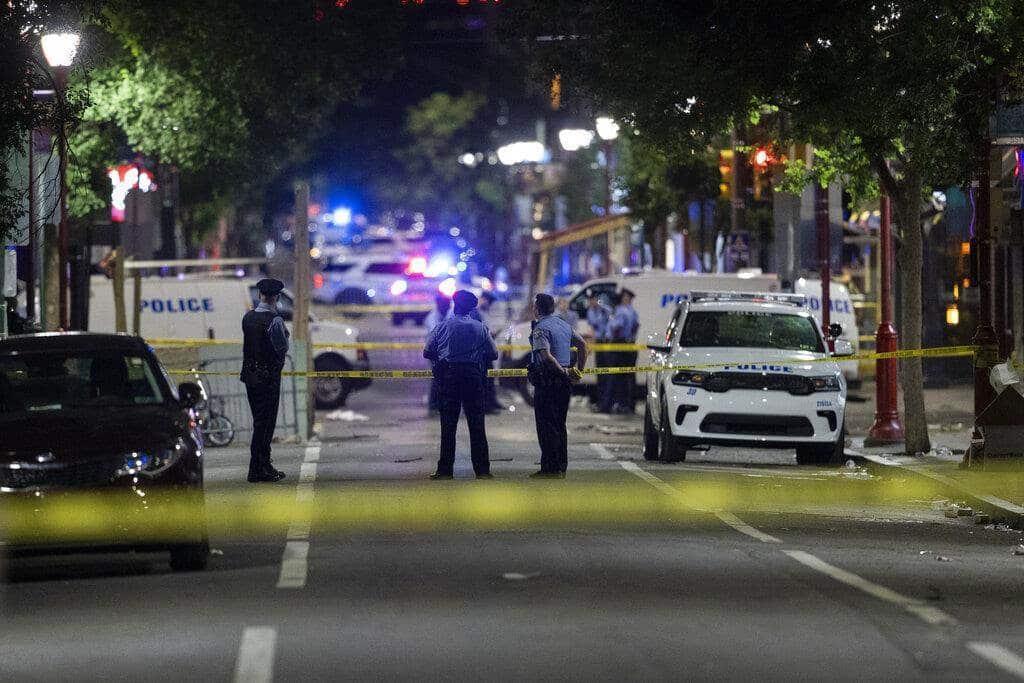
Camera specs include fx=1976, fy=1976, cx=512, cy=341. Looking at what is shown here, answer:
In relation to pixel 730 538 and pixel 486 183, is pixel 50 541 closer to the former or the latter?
pixel 730 538

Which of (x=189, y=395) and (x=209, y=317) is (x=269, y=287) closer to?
(x=189, y=395)

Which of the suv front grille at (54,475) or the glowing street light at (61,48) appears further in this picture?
the glowing street light at (61,48)

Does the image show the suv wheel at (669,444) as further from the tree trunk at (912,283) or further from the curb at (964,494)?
the tree trunk at (912,283)

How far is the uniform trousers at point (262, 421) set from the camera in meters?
18.2

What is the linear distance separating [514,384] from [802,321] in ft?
42.6

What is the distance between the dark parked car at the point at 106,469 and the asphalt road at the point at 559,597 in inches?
10.7

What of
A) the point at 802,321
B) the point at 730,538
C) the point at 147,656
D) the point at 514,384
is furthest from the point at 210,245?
the point at 147,656

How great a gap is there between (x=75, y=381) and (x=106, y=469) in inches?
55.7

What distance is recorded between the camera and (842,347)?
20.7 metres

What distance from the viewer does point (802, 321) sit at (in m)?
21.3

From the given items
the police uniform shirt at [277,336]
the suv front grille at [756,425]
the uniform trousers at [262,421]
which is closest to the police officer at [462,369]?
the police uniform shirt at [277,336]

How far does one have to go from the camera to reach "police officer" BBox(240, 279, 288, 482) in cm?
1825

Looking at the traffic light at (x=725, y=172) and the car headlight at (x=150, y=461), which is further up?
the traffic light at (x=725, y=172)

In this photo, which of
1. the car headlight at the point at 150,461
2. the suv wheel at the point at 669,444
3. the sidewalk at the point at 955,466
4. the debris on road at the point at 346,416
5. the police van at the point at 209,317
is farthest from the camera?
the police van at the point at 209,317
